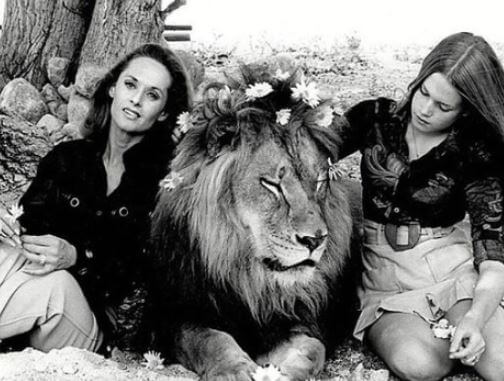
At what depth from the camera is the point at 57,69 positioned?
6.92 m

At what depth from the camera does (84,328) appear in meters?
4.10

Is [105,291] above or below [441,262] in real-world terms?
below

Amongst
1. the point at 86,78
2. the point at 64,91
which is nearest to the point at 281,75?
the point at 86,78

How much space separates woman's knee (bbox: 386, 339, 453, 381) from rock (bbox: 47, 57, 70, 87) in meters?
4.04

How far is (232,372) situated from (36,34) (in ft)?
13.9

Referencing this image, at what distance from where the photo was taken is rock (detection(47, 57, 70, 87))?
22.7 feet

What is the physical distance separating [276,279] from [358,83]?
183 inches

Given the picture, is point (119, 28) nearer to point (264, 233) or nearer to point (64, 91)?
point (64, 91)

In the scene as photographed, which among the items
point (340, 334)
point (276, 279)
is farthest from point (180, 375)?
point (340, 334)

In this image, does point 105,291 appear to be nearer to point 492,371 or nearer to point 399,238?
point 399,238

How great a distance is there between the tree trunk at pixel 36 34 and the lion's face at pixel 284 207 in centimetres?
377

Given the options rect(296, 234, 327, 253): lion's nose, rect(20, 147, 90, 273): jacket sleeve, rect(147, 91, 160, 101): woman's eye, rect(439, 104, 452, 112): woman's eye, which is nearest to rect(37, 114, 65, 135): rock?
rect(20, 147, 90, 273): jacket sleeve

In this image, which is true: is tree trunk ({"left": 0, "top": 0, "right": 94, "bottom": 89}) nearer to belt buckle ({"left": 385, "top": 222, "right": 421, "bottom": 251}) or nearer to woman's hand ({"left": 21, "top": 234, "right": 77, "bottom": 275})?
woman's hand ({"left": 21, "top": 234, "right": 77, "bottom": 275})

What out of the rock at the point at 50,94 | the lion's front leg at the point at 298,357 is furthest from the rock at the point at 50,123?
the lion's front leg at the point at 298,357
